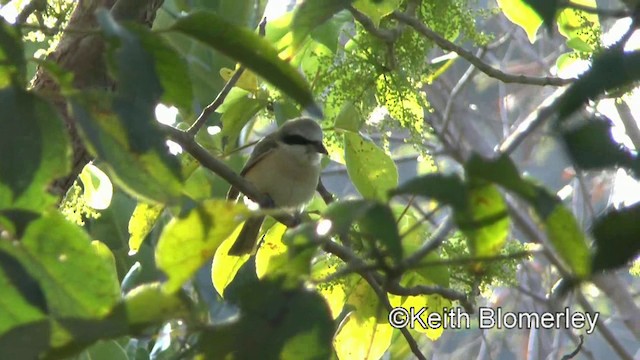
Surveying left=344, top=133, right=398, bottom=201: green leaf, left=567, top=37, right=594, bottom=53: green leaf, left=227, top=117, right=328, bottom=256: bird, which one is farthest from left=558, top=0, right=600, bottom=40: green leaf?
left=227, top=117, right=328, bottom=256: bird

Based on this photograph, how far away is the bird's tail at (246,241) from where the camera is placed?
7.68ft

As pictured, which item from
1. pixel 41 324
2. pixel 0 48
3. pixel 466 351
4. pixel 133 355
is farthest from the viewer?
pixel 466 351

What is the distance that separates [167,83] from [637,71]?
1.29 ft

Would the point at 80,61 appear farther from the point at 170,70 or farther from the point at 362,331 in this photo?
the point at 170,70

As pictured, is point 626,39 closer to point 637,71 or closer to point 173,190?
point 637,71

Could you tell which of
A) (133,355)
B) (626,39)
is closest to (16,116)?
(626,39)

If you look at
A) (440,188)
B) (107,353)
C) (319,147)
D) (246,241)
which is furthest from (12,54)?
(319,147)

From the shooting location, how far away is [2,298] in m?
0.85

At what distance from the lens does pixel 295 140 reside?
3.53 meters

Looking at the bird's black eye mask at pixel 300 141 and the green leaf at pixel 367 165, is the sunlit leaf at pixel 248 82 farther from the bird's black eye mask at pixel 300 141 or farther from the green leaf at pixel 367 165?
→ the bird's black eye mask at pixel 300 141

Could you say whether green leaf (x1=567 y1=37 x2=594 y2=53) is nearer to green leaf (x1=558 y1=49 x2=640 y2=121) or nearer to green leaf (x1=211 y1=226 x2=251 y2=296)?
green leaf (x1=211 y1=226 x2=251 y2=296)

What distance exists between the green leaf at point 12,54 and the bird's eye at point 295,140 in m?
2.59

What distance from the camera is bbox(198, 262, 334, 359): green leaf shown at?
66 cm

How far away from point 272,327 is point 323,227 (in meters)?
0.12
